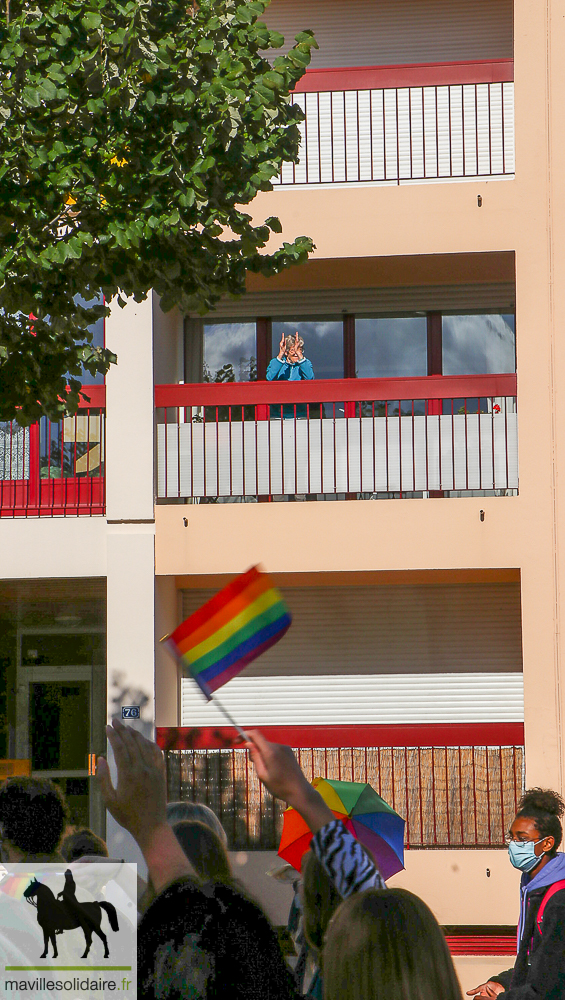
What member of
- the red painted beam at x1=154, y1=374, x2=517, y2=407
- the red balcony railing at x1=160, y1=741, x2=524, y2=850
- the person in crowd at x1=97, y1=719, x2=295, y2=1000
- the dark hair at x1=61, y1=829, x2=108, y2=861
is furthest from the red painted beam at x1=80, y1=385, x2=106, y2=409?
the person in crowd at x1=97, y1=719, x2=295, y2=1000

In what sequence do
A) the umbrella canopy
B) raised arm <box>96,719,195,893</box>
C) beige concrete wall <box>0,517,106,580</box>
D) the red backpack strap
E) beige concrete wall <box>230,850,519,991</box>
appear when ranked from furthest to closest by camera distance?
1. beige concrete wall <box>0,517,106,580</box>
2. beige concrete wall <box>230,850,519,991</box>
3. the umbrella canopy
4. the red backpack strap
5. raised arm <box>96,719,195,893</box>

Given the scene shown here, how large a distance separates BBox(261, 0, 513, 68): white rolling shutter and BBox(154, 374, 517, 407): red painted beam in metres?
4.54

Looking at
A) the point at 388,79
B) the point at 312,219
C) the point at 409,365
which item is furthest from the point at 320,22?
the point at 409,365

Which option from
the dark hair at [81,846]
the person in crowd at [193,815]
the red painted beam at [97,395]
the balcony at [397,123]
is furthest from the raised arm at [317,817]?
the balcony at [397,123]

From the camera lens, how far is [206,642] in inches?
214

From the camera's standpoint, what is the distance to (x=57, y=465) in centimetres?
1157

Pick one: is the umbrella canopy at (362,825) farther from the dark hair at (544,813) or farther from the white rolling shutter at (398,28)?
the white rolling shutter at (398,28)

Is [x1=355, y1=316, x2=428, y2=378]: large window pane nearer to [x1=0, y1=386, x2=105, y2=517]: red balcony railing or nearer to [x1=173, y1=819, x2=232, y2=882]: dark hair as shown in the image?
[x1=0, y1=386, x2=105, y2=517]: red balcony railing

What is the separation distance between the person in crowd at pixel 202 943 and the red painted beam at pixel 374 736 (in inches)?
313

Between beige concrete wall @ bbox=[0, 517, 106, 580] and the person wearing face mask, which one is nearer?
the person wearing face mask

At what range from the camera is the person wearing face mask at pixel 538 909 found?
4250 millimetres

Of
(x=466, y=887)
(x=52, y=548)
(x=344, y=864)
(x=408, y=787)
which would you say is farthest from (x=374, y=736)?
(x=344, y=864)

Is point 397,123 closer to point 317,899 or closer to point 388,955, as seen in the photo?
point 317,899

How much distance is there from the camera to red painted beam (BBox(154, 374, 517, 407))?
437 inches
